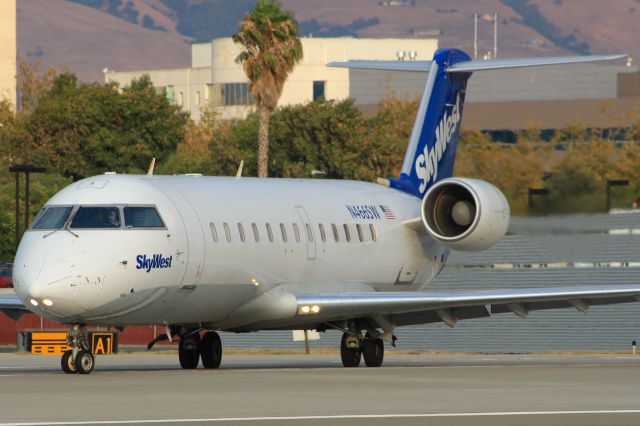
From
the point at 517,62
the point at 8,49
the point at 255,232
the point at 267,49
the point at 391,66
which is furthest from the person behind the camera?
the point at 8,49

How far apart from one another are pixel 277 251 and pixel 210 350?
246cm

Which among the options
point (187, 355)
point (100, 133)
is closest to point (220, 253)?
point (187, 355)

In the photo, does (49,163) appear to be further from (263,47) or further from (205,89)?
(205,89)

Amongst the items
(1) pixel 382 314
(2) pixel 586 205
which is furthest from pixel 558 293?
(2) pixel 586 205

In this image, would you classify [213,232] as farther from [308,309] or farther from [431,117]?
[431,117]

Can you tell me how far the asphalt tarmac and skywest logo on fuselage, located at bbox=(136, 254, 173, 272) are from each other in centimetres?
186

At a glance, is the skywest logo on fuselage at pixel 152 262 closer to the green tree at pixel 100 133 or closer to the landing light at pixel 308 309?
the landing light at pixel 308 309

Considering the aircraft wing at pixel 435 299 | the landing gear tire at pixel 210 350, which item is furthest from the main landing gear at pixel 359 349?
the landing gear tire at pixel 210 350

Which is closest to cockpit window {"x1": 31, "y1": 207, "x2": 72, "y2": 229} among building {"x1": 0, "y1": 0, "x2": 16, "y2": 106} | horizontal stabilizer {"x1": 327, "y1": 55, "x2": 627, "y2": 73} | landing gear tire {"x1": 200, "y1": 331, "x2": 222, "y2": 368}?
landing gear tire {"x1": 200, "y1": 331, "x2": 222, "y2": 368}

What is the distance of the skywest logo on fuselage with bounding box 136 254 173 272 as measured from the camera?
1082 inches

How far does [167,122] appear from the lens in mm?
103000

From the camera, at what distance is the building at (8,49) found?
16875 centimetres

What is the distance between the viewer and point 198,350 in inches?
1248

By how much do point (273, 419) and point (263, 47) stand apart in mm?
47997
